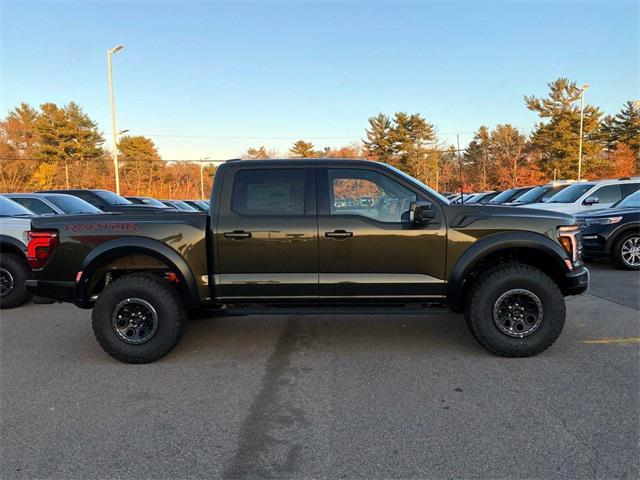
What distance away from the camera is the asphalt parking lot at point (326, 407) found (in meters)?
2.53

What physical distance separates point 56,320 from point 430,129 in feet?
163

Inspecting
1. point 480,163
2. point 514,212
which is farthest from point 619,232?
point 480,163

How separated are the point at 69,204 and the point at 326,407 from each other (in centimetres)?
967

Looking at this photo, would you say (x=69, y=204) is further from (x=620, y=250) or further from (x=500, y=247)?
(x=620, y=250)

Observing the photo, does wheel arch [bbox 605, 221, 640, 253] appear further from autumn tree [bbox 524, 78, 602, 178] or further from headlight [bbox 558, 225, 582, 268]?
autumn tree [bbox 524, 78, 602, 178]

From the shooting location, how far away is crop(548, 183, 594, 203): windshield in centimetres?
1173

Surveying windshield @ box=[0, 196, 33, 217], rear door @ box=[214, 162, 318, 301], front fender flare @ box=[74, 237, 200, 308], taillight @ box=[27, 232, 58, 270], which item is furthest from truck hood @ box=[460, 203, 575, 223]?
windshield @ box=[0, 196, 33, 217]

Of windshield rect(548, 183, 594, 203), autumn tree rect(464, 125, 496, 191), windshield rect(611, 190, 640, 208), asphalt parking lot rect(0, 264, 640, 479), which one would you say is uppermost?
autumn tree rect(464, 125, 496, 191)

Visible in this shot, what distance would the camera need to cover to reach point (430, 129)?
1992 inches

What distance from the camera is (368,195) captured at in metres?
4.26

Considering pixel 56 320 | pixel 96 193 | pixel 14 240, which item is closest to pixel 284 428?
pixel 56 320

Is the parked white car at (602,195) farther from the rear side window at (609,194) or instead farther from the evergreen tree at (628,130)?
the evergreen tree at (628,130)

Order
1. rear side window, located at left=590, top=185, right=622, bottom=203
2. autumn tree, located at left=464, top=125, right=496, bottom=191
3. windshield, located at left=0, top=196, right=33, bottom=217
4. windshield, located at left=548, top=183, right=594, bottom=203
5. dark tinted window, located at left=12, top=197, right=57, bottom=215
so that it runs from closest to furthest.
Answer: windshield, located at left=0, top=196, right=33, bottom=217, dark tinted window, located at left=12, top=197, right=57, bottom=215, rear side window, located at left=590, top=185, right=622, bottom=203, windshield, located at left=548, top=183, right=594, bottom=203, autumn tree, located at left=464, top=125, right=496, bottom=191

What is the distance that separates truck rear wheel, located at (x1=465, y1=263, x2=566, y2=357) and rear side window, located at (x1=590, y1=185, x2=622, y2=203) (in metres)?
8.94
